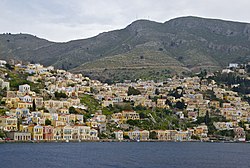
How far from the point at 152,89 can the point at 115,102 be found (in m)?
23.5

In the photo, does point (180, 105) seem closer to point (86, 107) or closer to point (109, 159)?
point (86, 107)

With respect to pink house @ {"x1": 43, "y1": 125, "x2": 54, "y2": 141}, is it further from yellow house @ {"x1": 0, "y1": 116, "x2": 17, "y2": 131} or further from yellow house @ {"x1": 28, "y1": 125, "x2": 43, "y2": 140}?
yellow house @ {"x1": 0, "y1": 116, "x2": 17, "y2": 131}

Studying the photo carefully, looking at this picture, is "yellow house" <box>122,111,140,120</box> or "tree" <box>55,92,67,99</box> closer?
"yellow house" <box>122,111,140,120</box>

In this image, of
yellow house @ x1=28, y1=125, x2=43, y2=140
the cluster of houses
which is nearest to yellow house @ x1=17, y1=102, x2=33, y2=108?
the cluster of houses

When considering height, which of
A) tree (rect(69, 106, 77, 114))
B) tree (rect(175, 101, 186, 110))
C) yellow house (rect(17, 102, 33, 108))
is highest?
tree (rect(175, 101, 186, 110))

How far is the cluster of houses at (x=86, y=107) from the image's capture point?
3100 inches

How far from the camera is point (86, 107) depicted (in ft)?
313

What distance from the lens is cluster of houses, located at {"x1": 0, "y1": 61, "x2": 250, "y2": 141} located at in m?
78.8

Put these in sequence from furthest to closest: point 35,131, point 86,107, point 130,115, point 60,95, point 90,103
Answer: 1. point 90,103
2. point 60,95
3. point 86,107
4. point 130,115
5. point 35,131

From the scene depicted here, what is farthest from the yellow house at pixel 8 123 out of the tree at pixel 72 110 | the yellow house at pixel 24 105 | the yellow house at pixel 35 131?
the tree at pixel 72 110

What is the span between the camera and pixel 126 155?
57531 millimetres

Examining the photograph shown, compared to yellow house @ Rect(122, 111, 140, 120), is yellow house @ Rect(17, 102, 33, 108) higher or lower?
higher

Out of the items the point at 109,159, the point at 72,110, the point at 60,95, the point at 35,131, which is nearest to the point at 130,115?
the point at 72,110

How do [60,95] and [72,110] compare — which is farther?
[60,95]
